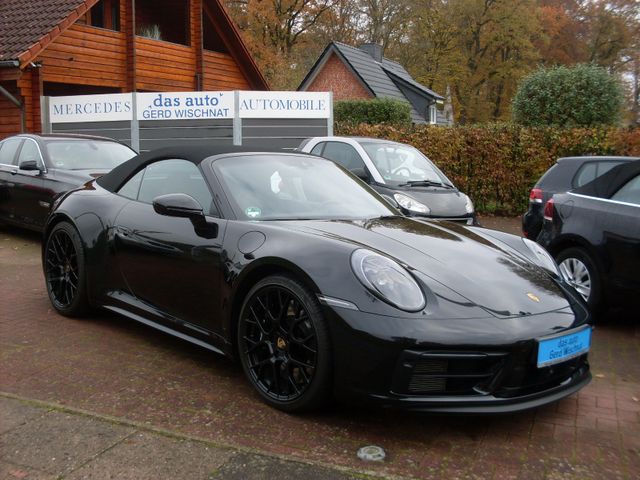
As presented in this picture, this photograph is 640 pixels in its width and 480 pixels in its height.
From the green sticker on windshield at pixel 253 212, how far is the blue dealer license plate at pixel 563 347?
1782 mm

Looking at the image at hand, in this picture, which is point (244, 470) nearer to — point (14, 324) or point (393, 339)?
point (393, 339)

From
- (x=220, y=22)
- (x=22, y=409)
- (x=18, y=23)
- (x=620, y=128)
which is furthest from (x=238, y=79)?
(x=22, y=409)

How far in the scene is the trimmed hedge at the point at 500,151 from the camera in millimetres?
12758

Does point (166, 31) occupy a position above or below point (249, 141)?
above

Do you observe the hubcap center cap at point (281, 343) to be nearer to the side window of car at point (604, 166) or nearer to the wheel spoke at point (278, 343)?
the wheel spoke at point (278, 343)

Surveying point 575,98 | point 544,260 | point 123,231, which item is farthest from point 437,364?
point 575,98

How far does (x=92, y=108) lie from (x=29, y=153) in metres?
6.29

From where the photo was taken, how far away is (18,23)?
16.1 m

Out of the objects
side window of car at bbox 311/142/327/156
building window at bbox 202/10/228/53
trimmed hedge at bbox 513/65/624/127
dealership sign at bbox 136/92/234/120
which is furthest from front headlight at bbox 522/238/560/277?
building window at bbox 202/10/228/53

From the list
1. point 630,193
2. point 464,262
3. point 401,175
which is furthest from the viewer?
point 401,175

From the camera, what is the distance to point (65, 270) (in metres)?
5.12

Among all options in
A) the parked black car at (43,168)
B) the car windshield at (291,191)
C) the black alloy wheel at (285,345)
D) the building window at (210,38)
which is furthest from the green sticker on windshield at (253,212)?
the building window at (210,38)

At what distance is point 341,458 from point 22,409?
1.72 m

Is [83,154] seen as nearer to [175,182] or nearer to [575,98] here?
[175,182]
